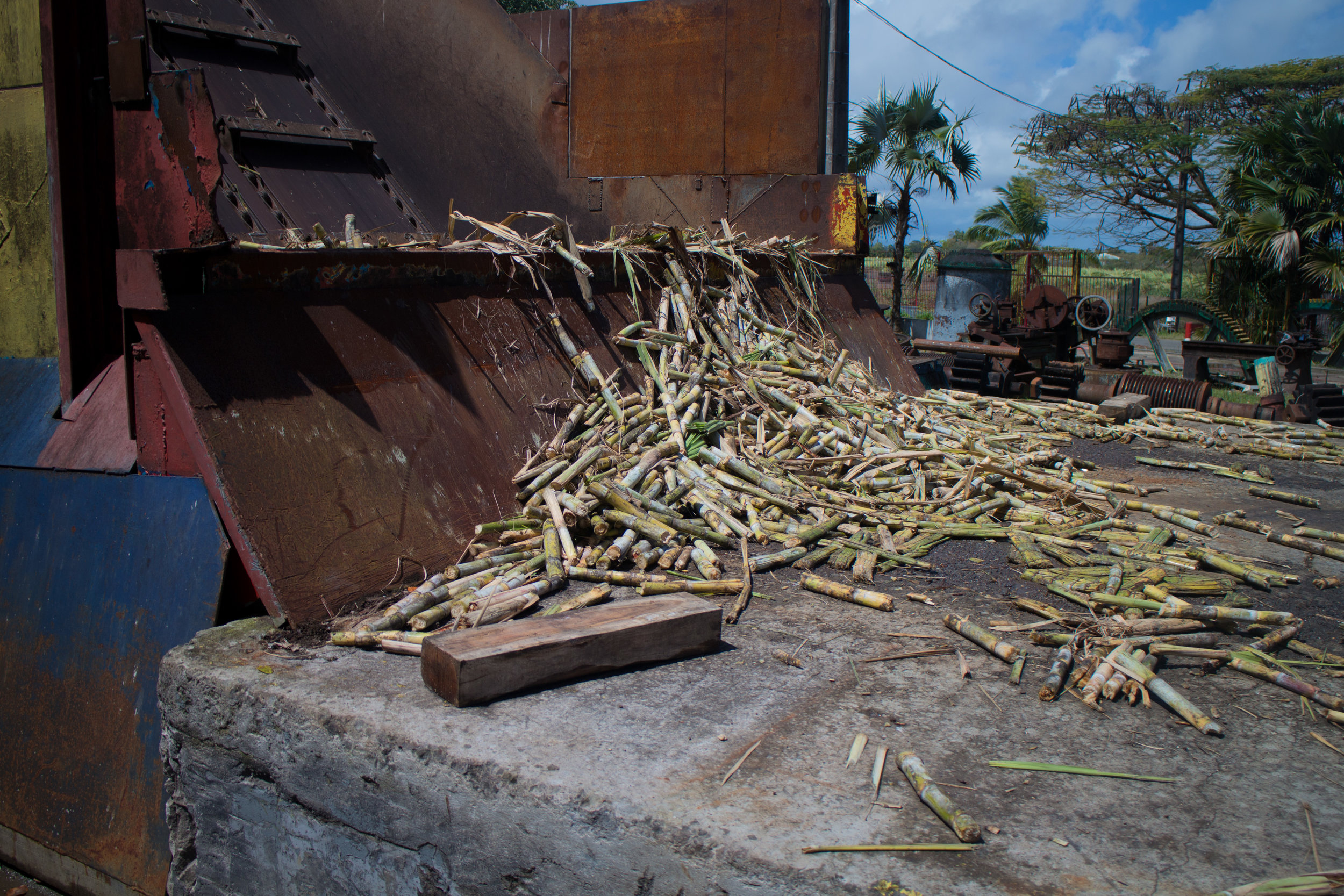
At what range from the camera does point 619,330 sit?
5254 millimetres

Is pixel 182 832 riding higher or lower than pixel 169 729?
lower

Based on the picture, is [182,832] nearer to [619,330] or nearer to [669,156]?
[619,330]

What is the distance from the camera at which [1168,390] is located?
374 inches

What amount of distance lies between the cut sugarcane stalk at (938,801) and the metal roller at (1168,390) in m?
8.16

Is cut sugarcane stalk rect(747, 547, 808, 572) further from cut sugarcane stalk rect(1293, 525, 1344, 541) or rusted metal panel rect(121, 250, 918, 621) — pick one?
cut sugarcane stalk rect(1293, 525, 1344, 541)

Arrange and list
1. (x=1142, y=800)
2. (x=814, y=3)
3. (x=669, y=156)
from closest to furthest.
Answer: (x=1142, y=800), (x=814, y=3), (x=669, y=156)

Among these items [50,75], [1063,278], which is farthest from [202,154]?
[1063,278]

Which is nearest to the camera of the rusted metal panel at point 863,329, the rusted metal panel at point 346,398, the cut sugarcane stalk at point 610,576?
the rusted metal panel at point 346,398

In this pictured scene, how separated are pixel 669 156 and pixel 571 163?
105cm

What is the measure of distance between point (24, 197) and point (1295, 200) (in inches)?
847

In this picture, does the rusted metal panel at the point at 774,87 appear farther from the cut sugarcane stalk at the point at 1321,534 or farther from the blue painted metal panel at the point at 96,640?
the blue painted metal panel at the point at 96,640

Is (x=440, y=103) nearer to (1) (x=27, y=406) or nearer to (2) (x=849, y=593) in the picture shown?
(1) (x=27, y=406)

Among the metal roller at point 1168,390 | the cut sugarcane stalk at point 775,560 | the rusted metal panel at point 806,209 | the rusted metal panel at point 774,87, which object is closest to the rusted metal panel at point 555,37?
the rusted metal panel at point 774,87

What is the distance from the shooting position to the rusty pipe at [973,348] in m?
11.4
